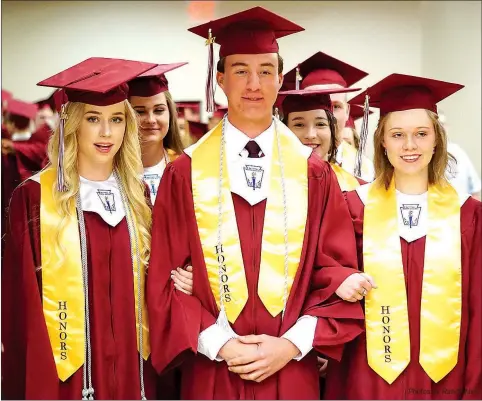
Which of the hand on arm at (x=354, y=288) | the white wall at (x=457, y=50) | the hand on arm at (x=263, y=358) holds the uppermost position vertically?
the white wall at (x=457, y=50)

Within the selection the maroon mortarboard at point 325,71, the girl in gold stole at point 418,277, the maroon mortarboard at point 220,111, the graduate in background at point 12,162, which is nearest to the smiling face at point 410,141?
the girl in gold stole at point 418,277

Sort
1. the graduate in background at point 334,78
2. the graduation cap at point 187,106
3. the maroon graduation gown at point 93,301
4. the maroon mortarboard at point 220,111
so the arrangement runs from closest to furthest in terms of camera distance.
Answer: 1. the maroon graduation gown at point 93,301
2. the graduate in background at point 334,78
3. the maroon mortarboard at point 220,111
4. the graduation cap at point 187,106

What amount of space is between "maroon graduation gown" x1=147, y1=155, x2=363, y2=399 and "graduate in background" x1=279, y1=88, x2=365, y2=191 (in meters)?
0.72

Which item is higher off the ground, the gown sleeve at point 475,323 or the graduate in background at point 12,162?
the graduate in background at point 12,162

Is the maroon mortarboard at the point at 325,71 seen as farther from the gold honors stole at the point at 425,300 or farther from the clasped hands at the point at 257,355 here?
the clasped hands at the point at 257,355

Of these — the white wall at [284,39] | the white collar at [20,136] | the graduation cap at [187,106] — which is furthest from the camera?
the white wall at [284,39]

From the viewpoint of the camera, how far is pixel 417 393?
8.71ft

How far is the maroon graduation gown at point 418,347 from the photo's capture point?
104 inches

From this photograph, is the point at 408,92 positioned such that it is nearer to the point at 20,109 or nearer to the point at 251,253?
the point at 251,253

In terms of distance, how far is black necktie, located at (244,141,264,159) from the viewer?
2727 mm

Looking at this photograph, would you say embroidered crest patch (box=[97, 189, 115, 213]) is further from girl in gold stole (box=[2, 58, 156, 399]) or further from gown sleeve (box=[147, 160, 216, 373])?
gown sleeve (box=[147, 160, 216, 373])

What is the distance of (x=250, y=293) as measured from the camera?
2621 millimetres

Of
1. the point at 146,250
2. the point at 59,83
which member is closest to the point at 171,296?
the point at 146,250

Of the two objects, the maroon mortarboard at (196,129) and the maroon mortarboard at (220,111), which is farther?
the maroon mortarboard at (196,129)
